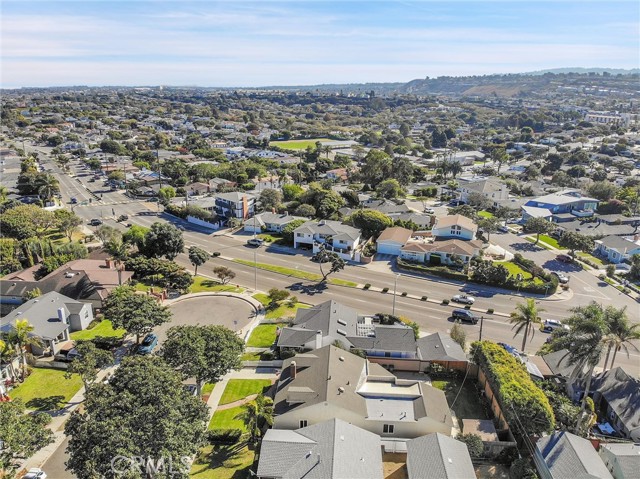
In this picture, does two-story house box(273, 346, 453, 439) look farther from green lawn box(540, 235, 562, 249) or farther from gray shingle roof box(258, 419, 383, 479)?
green lawn box(540, 235, 562, 249)

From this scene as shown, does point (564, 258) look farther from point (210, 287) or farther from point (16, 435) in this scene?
point (16, 435)

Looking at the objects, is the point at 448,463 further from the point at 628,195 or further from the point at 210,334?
the point at 628,195

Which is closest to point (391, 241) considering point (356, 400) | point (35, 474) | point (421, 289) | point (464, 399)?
point (421, 289)

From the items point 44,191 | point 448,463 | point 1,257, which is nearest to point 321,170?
point 44,191

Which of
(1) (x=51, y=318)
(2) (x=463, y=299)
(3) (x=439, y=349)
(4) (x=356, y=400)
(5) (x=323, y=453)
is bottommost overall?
(2) (x=463, y=299)

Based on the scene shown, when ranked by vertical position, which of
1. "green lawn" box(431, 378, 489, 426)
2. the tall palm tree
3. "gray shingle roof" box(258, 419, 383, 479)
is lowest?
"green lawn" box(431, 378, 489, 426)

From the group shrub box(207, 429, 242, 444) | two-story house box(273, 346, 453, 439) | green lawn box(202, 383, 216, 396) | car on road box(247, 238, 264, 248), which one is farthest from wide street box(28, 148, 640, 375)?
shrub box(207, 429, 242, 444)
